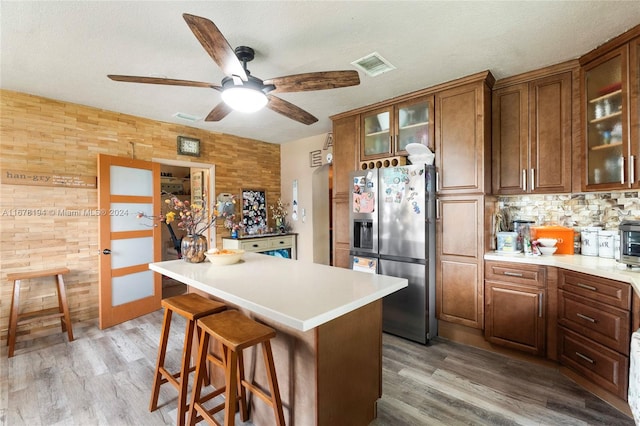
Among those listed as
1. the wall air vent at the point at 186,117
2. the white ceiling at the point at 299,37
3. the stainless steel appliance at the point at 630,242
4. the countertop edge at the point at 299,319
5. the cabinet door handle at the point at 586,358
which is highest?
the wall air vent at the point at 186,117

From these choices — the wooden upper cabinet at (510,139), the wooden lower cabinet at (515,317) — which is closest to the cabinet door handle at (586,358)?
the wooden lower cabinet at (515,317)

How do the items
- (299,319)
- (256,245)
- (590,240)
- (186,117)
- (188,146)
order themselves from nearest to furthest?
(299,319) < (590,240) < (186,117) < (188,146) < (256,245)

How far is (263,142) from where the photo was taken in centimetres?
525

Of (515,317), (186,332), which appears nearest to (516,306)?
(515,317)

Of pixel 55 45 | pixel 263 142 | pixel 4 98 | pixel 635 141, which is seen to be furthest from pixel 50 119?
pixel 635 141

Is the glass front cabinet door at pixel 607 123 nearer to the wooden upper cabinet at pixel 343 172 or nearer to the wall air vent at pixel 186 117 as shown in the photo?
the wooden upper cabinet at pixel 343 172

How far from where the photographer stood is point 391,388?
2.17 metres

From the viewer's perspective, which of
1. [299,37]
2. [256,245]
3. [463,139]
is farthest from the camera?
[256,245]

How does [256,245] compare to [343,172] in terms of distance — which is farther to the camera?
[256,245]

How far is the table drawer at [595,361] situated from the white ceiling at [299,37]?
221cm

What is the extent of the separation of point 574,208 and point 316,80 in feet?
8.73

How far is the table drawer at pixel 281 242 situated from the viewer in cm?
496

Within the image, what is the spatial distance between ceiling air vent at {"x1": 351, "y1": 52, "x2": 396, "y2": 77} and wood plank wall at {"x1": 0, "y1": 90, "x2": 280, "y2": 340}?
9.71 feet

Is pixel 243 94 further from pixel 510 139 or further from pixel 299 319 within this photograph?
pixel 510 139
